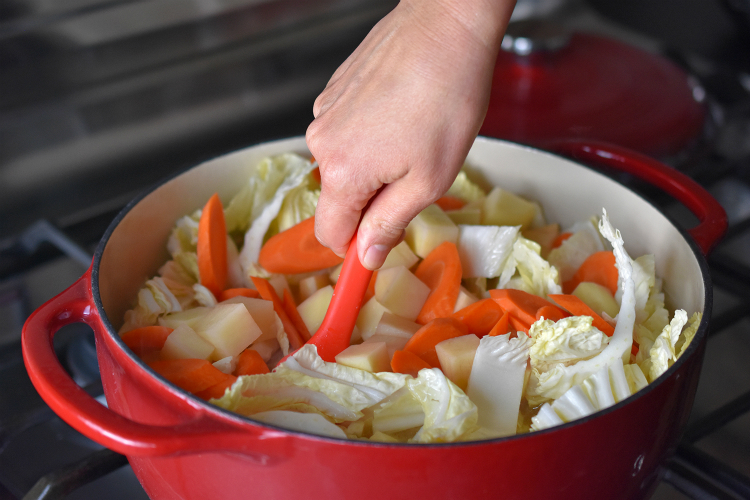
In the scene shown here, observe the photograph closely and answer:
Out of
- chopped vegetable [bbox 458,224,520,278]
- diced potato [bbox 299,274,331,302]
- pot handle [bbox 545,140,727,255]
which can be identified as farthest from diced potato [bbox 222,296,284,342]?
pot handle [bbox 545,140,727,255]

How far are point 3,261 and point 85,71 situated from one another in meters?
0.38

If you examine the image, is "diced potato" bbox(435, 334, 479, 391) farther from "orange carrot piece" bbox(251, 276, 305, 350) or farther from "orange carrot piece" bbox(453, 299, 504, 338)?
"orange carrot piece" bbox(251, 276, 305, 350)

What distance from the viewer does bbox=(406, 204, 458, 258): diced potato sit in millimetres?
1036

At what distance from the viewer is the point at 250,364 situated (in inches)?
34.0

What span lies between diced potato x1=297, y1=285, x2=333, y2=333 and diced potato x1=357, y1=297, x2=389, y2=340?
5 centimetres

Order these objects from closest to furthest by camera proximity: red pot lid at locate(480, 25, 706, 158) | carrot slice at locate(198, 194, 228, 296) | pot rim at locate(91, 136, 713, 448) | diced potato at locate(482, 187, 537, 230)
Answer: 1. pot rim at locate(91, 136, 713, 448)
2. carrot slice at locate(198, 194, 228, 296)
3. diced potato at locate(482, 187, 537, 230)
4. red pot lid at locate(480, 25, 706, 158)

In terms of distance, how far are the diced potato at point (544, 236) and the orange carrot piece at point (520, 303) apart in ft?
0.68

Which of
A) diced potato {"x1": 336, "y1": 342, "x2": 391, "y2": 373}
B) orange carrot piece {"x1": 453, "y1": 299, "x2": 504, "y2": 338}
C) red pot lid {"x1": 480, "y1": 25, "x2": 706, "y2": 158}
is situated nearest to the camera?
diced potato {"x1": 336, "y1": 342, "x2": 391, "y2": 373}

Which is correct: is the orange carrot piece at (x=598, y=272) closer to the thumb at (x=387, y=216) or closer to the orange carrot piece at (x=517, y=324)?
the orange carrot piece at (x=517, y=324)

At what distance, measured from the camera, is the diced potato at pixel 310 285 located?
104cm

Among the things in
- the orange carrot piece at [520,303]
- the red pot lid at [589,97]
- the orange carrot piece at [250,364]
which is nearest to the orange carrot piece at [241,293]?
the orange carrot piece at [250,364]

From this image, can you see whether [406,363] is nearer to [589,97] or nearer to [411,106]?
A: [411,106]

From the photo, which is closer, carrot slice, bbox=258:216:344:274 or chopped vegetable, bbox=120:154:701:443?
chopped vegetable, bbox=120:154:701:443

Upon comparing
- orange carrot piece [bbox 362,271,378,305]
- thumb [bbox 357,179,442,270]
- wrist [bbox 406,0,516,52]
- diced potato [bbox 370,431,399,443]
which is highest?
wrist [bbox 406,0,516,52]
